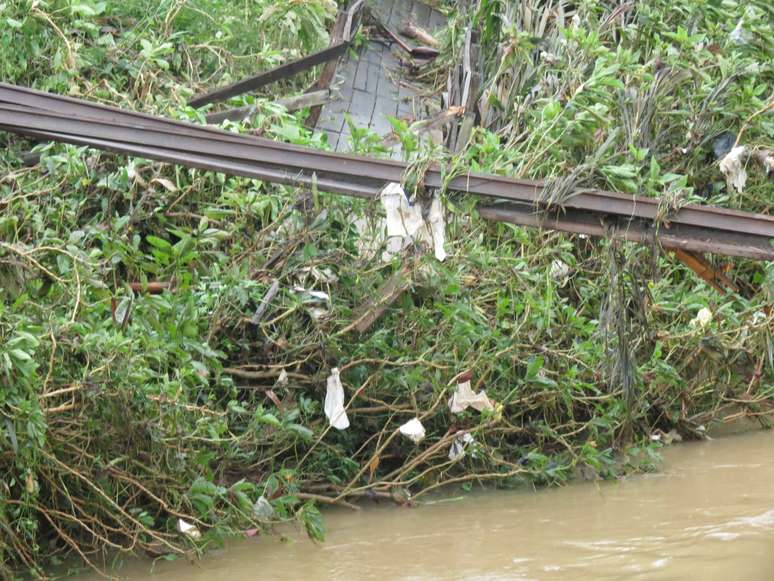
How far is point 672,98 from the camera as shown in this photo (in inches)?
212

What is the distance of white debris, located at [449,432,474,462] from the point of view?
457 cm

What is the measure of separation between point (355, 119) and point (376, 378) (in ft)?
9.50

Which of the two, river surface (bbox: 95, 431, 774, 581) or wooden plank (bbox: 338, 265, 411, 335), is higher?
wooden plank (bbox: 338, 265, 411, 335)

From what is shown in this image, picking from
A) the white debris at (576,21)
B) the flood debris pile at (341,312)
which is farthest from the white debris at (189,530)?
the white debris at (576,21)

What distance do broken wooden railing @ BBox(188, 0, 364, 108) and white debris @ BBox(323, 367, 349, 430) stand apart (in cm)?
203

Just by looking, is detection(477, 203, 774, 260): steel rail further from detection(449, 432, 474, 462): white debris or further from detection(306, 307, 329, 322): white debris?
detection(449, 432, 474, 462): white debris

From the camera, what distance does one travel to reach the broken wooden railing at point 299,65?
233 inches

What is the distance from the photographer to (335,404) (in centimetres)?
439

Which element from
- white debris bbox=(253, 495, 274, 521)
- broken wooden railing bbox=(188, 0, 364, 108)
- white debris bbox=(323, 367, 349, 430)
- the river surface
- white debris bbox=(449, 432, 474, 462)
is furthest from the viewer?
broken wooden railing bbox=(188, 0, 364, 108)

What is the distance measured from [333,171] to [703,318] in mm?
2286

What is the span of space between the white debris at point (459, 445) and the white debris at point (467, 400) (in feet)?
0.45

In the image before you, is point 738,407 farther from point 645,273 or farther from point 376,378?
point 376,378

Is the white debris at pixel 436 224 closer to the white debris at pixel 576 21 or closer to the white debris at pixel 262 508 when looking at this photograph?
the white debris at pixel 262 508

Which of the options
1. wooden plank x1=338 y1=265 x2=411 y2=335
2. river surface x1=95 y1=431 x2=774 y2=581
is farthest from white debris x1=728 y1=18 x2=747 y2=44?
wooden plank x1=338 y1=265 x2=411 y2=335
